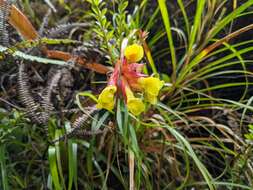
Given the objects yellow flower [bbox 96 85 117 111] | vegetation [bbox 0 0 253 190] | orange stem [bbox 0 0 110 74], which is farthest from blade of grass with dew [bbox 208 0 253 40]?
yellow flower [bbox 96 85 117 111]

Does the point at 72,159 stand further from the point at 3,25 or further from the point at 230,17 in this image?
the point at 230,17

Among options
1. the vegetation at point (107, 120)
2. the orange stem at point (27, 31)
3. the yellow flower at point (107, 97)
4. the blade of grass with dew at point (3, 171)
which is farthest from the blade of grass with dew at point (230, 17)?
the blade of grass with dew at point (3, 171)

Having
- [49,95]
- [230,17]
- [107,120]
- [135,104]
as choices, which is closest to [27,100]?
[49,95]

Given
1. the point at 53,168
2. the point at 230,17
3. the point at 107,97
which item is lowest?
the point at 53,168

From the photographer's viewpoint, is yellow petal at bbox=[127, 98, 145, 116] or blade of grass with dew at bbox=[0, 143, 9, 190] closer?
yellow petal at bbox=[127, 98, 145, 116]

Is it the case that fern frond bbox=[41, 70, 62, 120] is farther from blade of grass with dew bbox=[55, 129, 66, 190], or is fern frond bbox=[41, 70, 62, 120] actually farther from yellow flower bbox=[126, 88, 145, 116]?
yellow flower bbox=[126, 88, 145, 116]

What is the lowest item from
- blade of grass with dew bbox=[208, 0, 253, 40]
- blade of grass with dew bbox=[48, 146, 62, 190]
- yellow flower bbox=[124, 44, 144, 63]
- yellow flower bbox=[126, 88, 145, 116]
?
blade of grass with dew bbox=[48, 146, 62, 190]

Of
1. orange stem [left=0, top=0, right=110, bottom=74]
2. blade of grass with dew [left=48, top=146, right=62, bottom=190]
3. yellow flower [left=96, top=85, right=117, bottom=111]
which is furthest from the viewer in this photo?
orange stem [left=0, top=0, right=110, bottom=74]

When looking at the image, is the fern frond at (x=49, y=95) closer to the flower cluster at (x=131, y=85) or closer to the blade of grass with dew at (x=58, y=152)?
the blade of grass with dew at (x=58, y=152)
